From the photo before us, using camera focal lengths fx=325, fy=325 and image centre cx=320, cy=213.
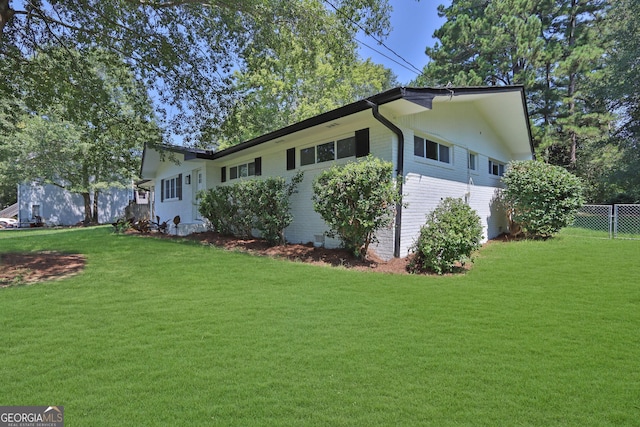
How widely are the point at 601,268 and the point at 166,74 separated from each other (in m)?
10.5

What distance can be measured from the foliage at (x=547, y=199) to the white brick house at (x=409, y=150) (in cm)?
125

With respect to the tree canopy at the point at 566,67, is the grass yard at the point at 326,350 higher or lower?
lower

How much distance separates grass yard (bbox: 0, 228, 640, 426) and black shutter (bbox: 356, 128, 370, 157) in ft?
10.9

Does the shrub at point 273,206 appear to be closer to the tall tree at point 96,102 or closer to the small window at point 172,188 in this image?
the tall tree at point 96,102

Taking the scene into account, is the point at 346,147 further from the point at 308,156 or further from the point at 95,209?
the point at 95,209

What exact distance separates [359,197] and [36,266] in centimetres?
660

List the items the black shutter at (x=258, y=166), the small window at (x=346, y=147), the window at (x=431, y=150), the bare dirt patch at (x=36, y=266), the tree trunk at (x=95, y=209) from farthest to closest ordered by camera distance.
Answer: the tree trunk at (x=95, y=209)
the black shutter at (x=258, y=166)
the small window at (x=346, y=147)
the window at (x=431, y=150)
the bare dirt patch at (x=36, y=266)

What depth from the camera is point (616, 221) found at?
32.1ft

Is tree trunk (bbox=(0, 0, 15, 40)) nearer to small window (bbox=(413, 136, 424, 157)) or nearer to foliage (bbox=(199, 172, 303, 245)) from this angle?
foliage (bbox=(199, 172, 303, 245))

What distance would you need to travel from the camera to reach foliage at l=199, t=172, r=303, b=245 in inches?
340

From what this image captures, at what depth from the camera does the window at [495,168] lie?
38.3 ft

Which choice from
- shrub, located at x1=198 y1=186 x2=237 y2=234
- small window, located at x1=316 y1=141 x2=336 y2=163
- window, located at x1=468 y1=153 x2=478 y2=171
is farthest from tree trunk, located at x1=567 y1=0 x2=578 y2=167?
shrub, located at x1=198 y1=186 x2=237 y2=234
